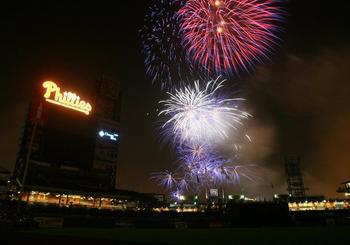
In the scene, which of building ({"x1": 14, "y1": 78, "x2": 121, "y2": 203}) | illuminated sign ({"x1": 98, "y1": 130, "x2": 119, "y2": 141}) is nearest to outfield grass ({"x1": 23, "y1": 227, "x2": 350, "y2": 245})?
building ({"x1": 14, "y1": 78, "x2": 121, "y2": 203})

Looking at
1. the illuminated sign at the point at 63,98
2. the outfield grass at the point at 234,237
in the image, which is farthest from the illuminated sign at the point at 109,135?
the outfield grass at the point at 234,237

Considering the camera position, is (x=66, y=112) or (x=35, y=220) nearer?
(x=35, y=220)

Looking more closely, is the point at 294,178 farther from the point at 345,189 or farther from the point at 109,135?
the point at 109,135

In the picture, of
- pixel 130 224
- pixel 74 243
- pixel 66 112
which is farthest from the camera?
pixel 66 112

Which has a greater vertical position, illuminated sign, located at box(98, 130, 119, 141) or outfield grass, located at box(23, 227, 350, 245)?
illuminated sign, located at box(98, 130, 119, 141)

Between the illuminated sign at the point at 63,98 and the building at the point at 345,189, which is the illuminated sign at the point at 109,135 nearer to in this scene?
the illuminated sign at the point at 63,98

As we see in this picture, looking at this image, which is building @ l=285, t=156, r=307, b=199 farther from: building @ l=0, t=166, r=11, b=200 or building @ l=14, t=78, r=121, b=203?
building @ l=0, t=166, r=11, b=200

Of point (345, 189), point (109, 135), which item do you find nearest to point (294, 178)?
point (345, 189)

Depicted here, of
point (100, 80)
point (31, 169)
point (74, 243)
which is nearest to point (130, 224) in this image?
point (31, 169)

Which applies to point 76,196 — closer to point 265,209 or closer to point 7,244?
point 265,209
